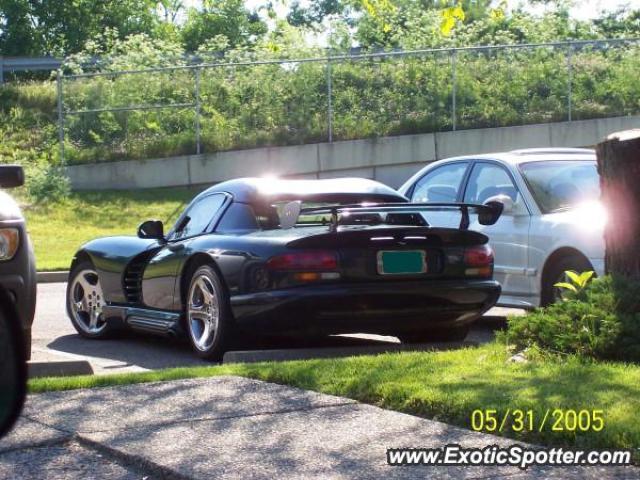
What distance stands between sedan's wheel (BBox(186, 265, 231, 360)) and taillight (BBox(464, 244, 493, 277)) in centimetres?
170

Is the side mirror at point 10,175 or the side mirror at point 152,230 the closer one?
the side mirror at point 10,175

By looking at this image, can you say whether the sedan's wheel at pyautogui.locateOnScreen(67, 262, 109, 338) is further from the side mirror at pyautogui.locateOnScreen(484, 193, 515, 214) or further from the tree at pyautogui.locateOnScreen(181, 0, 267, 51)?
the tree at pyautogui.locateOnScreen(181, 0, 267, 51)

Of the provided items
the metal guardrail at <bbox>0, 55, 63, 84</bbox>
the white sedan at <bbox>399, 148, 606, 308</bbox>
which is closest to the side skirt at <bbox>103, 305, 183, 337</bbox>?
the white sedan at <bbox>399, 148, 606, 308</bbox>

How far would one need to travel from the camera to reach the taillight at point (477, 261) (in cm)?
899

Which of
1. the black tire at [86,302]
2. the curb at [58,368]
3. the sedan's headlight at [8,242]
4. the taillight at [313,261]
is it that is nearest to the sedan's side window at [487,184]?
the taillight at [313,261]

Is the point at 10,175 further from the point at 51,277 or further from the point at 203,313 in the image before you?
the point at 51,277

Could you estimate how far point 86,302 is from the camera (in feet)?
36.3

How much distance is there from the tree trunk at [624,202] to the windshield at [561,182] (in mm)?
2174

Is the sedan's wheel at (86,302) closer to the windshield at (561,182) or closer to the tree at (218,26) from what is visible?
the windshield at (561,182)

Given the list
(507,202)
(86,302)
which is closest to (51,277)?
(86,302)

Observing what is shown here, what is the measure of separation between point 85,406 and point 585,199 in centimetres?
557

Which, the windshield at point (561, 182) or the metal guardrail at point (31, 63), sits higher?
the metal guardrail at point (31, 63)

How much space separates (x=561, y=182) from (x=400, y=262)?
2.79m

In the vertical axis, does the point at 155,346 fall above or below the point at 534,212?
below
